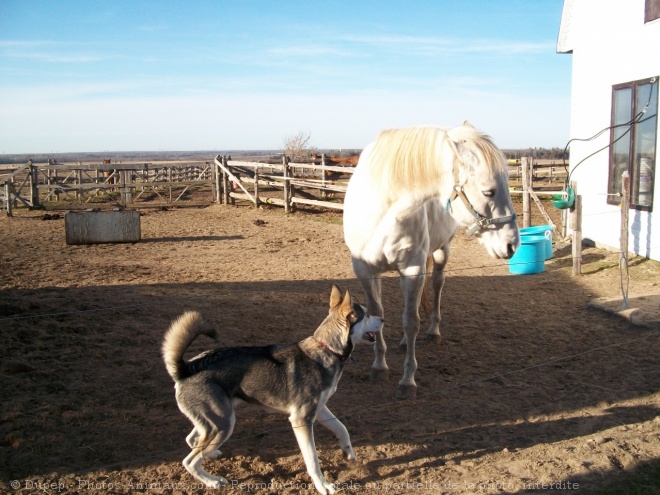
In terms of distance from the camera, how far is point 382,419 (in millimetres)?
4520

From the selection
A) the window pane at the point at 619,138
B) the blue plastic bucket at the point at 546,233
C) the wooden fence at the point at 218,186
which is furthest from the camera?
the wooden fence at the point at 218,186

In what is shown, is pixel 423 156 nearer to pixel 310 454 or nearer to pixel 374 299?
pixel 374 299

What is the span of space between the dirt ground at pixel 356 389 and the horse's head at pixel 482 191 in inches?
57.0

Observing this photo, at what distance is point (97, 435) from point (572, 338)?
504 cm

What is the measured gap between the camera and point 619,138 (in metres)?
10.2

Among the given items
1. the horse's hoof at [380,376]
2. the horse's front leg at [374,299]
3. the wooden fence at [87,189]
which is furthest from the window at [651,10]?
the wooden fence at [87,189]

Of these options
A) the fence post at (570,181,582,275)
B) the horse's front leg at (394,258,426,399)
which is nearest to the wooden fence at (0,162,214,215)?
the fence post at (570,181,582,275)

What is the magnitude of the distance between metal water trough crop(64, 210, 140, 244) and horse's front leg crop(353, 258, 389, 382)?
29.0 ft

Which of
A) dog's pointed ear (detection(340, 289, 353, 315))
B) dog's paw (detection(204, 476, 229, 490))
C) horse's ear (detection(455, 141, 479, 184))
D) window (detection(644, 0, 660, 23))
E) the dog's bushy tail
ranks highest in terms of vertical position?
window (detection(644, 0, 660, 23))

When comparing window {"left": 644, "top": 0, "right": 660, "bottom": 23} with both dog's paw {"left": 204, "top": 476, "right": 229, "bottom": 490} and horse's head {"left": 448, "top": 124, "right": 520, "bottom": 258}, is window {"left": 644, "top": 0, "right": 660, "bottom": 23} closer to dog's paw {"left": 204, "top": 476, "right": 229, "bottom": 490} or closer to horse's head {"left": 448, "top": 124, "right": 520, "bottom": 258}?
horse's head {"left": 448, "top": 124, "right": 520, "bottom": 258}

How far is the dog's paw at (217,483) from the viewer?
347 centimetres

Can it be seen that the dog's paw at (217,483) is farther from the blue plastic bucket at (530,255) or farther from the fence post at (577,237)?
the fence post at (577,237)

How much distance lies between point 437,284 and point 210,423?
3902mm

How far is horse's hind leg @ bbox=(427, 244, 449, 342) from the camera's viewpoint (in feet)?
21.4
